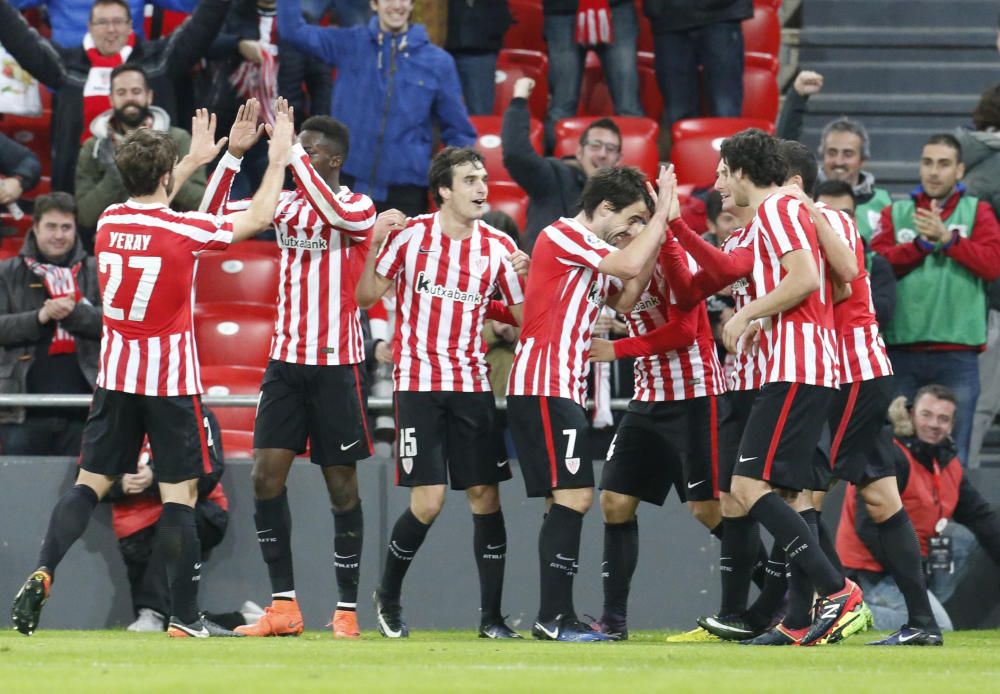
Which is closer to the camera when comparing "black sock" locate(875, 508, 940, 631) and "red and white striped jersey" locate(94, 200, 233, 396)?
"black sock" locate(875, 508, 940, 631)

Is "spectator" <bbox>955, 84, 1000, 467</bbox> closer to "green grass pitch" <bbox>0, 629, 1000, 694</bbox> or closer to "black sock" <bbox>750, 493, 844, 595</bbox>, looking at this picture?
"green grass pitch" <bbox>0, 629, 1000, 694</bbox>

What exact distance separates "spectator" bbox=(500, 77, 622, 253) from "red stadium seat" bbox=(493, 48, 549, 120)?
255cm

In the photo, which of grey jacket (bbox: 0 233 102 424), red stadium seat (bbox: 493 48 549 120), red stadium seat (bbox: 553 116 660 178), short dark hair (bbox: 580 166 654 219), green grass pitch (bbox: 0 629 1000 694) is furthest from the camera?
red stadium seat (bbox: 493 48 549 120)

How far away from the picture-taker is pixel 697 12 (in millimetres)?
11320

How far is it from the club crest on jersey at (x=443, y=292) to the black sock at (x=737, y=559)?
4.68ft

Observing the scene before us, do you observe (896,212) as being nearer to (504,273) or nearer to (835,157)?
(835,157)

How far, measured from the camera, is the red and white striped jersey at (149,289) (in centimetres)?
714

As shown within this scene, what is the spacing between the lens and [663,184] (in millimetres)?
7008

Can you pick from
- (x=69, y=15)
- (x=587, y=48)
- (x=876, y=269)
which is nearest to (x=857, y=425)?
(x=876, y=269)

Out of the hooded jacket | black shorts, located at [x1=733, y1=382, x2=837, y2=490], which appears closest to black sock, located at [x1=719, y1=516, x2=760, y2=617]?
black shorts, located at [x1=733, y1=382, x2=837, y2=490]

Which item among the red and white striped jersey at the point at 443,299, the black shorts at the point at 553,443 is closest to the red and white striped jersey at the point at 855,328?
the black shorts at the point at 553,443

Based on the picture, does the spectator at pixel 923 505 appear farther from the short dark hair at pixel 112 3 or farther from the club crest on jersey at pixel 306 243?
the short dark hair at pixel 112 3

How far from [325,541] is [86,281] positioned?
1.82 m

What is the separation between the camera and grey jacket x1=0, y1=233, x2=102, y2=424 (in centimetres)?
869
